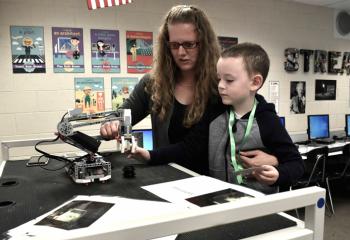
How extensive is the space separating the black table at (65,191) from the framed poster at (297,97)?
12.4 ft

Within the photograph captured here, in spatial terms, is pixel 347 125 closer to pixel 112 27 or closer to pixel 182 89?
pixel 112 27

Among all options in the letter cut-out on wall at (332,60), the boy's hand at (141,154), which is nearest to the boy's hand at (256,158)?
the boy's hand at (141,154)

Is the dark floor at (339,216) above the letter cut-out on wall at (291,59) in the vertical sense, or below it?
below

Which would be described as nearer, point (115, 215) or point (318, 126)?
point (115, 215)

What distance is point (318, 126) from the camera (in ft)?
15.1

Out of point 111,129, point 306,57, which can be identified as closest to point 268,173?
point 111,129

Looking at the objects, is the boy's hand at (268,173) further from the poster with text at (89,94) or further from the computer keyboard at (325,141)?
the computer keyboard at (325,141)

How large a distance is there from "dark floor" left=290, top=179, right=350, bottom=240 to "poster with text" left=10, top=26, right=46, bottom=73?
2736 mm

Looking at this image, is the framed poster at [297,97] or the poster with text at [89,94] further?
the framed poster at [297,97]

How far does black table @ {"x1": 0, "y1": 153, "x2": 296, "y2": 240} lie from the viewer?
73 centimetres

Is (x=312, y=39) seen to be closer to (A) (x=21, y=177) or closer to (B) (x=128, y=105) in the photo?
(B) (x=128, y=105)

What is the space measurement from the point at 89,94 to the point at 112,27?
0.77m

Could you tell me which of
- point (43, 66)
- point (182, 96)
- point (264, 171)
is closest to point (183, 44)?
point (182, 96)

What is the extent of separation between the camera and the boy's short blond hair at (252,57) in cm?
120
